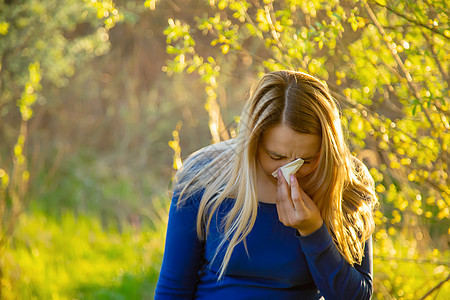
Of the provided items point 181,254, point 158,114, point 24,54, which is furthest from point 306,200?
point 158,114

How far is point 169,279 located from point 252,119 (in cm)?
65

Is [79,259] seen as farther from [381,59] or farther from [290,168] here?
[290,168]

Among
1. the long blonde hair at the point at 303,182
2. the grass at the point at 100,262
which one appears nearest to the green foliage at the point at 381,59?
the grass at the point at 100,262

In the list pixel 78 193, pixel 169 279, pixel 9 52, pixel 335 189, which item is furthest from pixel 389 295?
pixel 78 193

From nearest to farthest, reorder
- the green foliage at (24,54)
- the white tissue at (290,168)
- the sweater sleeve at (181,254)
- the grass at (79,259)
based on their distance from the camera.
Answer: the white tissue at (290,168) < the sweater sleeve at (181,254) < the green foliage at (24,54) < the grass at (79,259)

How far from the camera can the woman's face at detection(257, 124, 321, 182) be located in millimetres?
1759

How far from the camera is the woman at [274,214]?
1.78m

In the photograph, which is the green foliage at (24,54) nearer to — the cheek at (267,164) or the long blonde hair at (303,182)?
the long blonde hair at (303,182)

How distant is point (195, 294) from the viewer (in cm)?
198

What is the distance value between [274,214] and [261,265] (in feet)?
Answer: 0.61

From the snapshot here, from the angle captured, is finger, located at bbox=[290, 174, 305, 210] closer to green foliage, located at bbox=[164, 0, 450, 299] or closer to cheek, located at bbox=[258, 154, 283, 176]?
cheek, located at bbox=[258, 154, 283, 176]

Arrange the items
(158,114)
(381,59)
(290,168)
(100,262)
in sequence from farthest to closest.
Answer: (158,114)
(100,262)
(381,59)
(290,168)

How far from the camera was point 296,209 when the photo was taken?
1.74 meters

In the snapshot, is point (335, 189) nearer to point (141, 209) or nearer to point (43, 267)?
point (43, 267)
